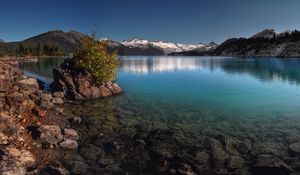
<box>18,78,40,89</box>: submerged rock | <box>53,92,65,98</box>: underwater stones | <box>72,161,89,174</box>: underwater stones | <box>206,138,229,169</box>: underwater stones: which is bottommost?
<box>72,161,89,174</box>: underwater stones

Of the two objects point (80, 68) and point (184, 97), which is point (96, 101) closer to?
point (80, 68)

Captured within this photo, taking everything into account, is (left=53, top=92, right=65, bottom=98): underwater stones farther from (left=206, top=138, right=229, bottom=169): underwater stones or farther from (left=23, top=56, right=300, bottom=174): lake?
(left=206, top=138, right=229, bottom=169): underwater stones

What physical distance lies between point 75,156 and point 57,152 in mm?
1663

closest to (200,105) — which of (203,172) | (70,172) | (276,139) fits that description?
(276,139)

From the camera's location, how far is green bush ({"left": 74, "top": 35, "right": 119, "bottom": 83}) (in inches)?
1828

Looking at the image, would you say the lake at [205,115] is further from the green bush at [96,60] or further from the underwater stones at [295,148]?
the green bush at [96,60]

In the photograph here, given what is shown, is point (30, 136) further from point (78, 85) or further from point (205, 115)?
point (78, 85)

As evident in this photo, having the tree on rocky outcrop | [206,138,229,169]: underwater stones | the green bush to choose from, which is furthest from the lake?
the green bush

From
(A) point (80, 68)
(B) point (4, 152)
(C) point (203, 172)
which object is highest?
(A) point (80, 68)

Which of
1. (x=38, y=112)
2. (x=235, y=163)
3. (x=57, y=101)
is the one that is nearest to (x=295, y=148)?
(x=235, y=163)

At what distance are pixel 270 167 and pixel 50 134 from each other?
1722 cm

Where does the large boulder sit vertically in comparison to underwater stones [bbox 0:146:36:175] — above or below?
above

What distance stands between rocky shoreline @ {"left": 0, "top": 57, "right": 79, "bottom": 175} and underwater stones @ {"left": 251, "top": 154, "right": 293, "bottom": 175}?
12844mm

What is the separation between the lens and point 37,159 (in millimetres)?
19281
